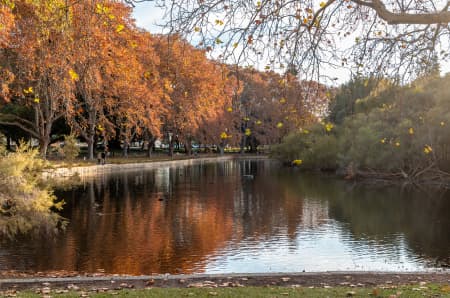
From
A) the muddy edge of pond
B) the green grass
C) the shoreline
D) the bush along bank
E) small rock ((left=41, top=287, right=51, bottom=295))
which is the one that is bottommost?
the muddy edge of pond

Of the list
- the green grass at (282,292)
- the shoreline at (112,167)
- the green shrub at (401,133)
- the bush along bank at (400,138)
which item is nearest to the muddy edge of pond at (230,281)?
the green grass at (282,292)

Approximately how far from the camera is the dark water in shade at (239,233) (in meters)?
13.7

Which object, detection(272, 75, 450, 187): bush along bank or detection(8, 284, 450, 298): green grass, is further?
detection(272, 75, 450, 187): bush along bank

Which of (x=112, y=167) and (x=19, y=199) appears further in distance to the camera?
(x=112, y=167)

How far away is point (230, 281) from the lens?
9.45 m

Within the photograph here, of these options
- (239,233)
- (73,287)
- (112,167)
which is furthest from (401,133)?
(73,287)

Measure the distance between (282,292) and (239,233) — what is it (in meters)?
9.80

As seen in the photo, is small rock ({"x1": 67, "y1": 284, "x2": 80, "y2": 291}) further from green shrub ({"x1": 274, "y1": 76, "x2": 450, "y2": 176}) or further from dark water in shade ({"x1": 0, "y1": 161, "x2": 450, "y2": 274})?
green shrub ({"x1": 274, "y1": 76, "x2": 450, "y2": 176})

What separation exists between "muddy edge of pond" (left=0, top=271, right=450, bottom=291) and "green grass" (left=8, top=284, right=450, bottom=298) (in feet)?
2.13

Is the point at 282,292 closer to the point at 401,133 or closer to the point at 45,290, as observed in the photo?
the point at 45,290

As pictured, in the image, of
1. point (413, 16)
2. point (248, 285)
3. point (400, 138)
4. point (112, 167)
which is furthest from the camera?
point (112, 167)

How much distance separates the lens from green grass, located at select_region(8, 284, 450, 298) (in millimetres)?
7895

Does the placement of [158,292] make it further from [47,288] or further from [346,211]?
[346,211]

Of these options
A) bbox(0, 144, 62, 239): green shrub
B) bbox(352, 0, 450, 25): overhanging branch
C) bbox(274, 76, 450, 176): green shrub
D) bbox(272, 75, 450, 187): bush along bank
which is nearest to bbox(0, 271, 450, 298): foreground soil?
bbox(352, 0, 450, 25): overhanging branch
